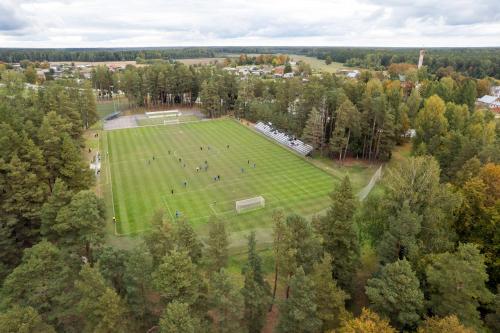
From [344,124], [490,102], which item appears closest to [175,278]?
[344,124]

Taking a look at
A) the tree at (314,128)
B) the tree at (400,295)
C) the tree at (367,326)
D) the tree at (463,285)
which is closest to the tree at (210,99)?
the tree at (314,128)

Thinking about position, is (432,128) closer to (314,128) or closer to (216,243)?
(314,128)

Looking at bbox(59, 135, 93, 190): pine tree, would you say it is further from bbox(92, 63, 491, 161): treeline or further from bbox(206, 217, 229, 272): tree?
bbox(92, 63, 491, 161): treeline

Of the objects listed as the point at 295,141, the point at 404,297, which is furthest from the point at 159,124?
the point at 404,297

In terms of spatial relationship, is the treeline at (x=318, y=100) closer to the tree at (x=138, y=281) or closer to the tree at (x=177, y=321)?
the tree at (x=138, y=281)

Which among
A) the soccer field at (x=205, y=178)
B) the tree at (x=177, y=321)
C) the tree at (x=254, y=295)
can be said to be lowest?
the soccer field at (x=205, y=178)

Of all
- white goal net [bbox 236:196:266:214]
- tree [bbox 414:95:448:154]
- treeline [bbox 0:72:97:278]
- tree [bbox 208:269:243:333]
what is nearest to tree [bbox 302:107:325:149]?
tree [bbox 414:95:448:154]
